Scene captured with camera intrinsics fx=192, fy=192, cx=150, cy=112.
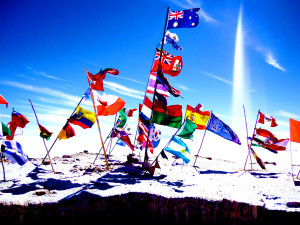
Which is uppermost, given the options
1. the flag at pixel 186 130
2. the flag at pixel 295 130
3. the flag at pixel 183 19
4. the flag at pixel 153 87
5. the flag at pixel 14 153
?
the flag at pixel 183 19

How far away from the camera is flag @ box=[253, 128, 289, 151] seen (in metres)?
9.14

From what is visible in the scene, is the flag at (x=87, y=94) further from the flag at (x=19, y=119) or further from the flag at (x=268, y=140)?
the flag at (x=268, y=140)

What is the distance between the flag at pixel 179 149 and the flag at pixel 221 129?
1901mm

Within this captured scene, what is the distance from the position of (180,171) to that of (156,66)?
14.4ft

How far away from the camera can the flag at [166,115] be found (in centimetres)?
680

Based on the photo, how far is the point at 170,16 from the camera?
6781 mm

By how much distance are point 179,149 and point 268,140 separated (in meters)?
A: 5.29

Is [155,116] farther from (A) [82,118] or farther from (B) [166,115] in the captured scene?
(A) [82,118]

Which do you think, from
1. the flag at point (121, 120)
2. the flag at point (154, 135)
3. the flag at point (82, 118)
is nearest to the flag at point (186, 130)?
the flag at point (154, 135)

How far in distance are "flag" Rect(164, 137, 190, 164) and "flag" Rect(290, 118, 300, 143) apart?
4.71 meters

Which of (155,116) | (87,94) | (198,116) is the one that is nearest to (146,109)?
(155,116)

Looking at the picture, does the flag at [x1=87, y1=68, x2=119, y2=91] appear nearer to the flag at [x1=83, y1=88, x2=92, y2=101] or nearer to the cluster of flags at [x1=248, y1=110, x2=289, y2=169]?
the flag at [x1=83, y1=88, x2=92, y2=101]

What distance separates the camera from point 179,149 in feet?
22.2

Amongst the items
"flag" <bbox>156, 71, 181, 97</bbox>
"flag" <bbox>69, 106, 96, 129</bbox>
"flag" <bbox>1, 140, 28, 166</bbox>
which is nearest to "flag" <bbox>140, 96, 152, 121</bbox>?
"flag" <bbox>156, 71, 181, 97</bbox>
